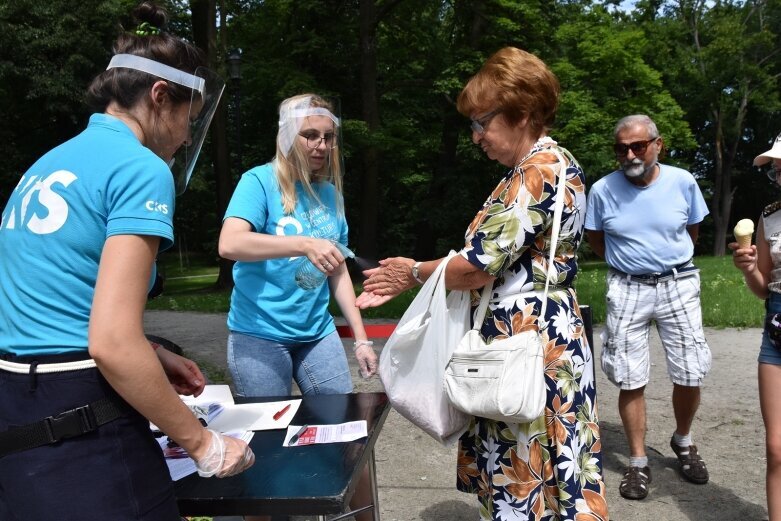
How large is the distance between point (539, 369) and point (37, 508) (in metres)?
1.31

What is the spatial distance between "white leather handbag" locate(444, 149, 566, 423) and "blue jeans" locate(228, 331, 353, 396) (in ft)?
2.52

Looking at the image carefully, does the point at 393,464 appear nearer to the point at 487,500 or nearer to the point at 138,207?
the point at 487,500

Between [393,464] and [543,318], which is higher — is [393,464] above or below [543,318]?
below

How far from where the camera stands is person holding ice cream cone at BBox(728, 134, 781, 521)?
8.05 ft

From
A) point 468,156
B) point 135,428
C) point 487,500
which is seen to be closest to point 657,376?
Answer: point 487,500

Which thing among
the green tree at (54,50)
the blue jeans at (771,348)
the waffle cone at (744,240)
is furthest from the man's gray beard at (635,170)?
the green tree at (54,50)

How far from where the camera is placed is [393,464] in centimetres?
394

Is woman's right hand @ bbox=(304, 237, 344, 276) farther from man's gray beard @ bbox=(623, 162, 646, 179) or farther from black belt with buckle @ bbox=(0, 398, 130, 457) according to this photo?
man's gray beard @ bbox=(623, 162, 646, 179)

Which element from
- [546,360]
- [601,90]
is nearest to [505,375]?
[546,360]

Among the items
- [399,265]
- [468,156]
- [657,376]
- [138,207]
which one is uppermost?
[468,156]

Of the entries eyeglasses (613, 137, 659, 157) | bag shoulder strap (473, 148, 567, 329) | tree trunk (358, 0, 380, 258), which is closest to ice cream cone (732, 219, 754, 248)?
→ eyeglasses (613, 137, 659, 157)

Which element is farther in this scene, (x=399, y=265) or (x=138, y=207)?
(x=399, y=265)

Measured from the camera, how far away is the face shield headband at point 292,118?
2.57 m

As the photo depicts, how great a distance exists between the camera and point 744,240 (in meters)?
2.66
